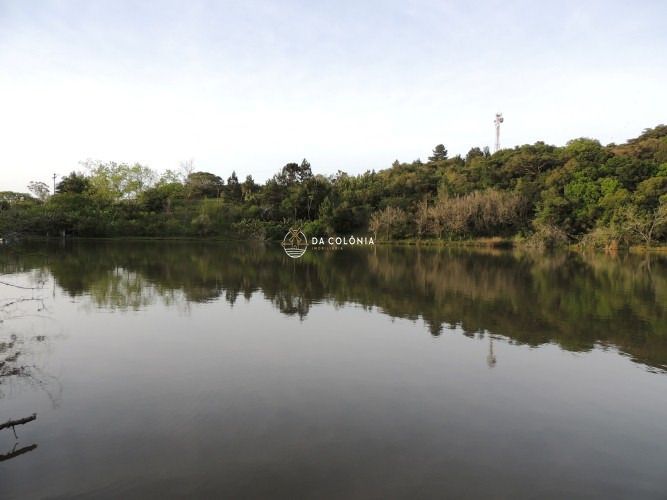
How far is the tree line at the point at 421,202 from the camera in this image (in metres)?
41.0

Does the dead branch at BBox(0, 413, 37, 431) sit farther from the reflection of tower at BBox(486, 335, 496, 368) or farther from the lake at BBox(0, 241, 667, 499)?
the reflection of tower at BBox(486, 335, 496, 368)

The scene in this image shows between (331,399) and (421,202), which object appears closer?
(331,399)

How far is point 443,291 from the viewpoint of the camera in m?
14.9

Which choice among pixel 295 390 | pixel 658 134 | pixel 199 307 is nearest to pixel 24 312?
pixel 199 307

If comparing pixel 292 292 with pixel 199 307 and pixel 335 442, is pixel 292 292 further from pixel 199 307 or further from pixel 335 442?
pixel 335 442

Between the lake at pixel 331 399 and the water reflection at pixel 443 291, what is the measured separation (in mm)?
140

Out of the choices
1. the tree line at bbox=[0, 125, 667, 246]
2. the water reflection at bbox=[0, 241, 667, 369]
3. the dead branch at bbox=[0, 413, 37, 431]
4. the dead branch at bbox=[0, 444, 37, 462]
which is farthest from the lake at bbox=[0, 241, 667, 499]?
the tree line at bbox=[0, 125, 667, 246]

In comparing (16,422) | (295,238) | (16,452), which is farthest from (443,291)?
(295,238)

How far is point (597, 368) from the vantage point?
7.13 meters

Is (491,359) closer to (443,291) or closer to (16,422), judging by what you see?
(16,422)

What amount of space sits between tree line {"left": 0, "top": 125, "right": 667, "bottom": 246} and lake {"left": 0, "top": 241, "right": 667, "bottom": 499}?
31.5 m

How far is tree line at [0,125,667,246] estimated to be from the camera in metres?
41.0

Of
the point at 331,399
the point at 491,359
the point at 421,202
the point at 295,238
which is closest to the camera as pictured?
the point at 331,399

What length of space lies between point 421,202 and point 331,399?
47.8 metres
